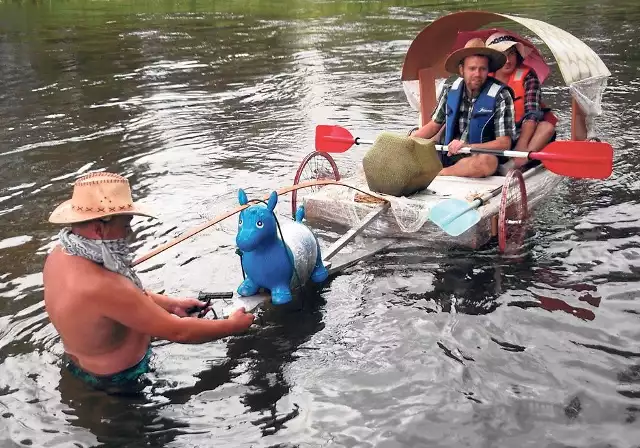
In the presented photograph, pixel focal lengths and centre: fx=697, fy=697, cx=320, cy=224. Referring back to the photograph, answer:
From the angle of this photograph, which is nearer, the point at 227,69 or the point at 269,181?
the point at 269,181

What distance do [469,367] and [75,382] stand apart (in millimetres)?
2589

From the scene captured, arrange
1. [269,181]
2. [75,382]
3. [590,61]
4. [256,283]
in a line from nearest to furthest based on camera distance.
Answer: [75,382]
[256,283]
[590,61]
[269,181]

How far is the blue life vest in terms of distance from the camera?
23.8ft

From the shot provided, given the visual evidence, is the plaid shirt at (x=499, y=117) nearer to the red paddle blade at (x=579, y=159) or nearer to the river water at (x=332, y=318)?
the red paddle blade at (x=579, y=159)

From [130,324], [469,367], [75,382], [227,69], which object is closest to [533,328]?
[469,367]

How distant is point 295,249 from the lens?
522cm

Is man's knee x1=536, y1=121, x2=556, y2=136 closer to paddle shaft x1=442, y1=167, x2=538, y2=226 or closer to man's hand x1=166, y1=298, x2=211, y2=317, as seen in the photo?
paddle shaft x1=442, y1=167, x2=538, y2=226

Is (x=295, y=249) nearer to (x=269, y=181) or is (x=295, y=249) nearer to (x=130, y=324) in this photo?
(x=130, y=324)

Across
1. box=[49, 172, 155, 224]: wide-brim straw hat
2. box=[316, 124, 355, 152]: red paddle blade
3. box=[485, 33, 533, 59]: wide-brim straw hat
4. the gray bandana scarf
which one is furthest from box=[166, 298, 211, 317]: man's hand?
box=[485, 33, 533, 59]: wide-brim straw hat

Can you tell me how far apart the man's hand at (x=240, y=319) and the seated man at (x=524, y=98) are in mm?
4295

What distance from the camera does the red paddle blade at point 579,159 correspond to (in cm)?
673

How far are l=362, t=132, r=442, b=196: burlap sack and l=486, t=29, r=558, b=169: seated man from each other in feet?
4.79

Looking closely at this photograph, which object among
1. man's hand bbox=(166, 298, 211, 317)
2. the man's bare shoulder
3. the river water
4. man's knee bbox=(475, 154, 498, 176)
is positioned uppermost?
the man's bare shoulder

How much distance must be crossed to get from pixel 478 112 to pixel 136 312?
15.3 ft
